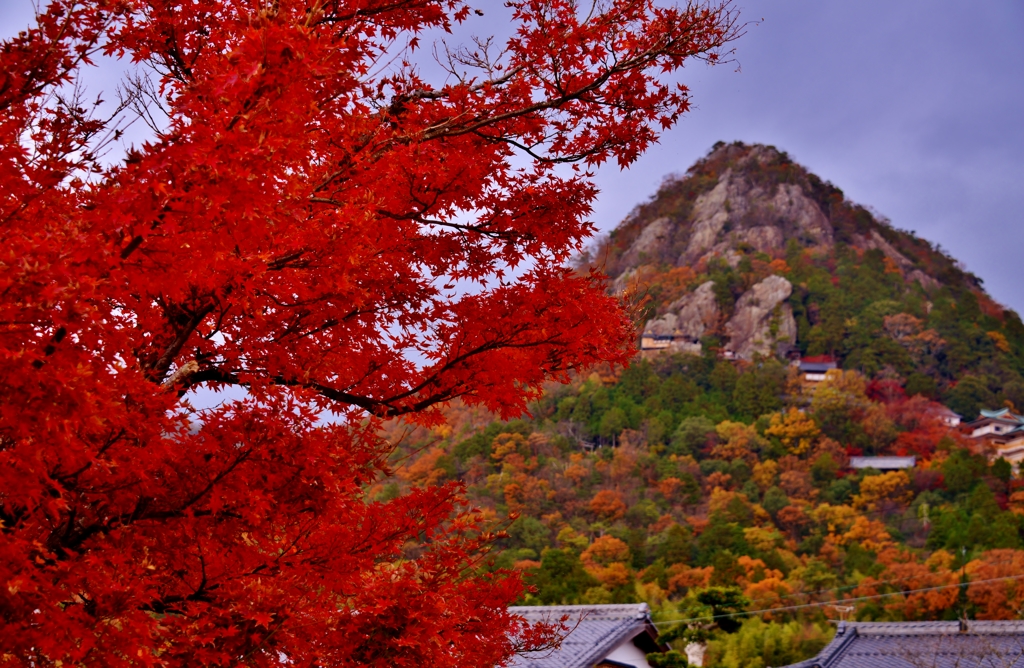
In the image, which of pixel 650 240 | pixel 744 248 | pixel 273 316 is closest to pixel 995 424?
pixel 744 248

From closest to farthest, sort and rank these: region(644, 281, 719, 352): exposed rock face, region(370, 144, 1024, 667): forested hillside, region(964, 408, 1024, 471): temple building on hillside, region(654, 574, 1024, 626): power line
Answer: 1. region(654, 574, 1024, 626): power line
2. region(370, 144, 1024, 667): forested hillside
3. region(964, 408, 1024, 471): temple building on hillside
4. region(644, 281, 719, 352): exposed rock face

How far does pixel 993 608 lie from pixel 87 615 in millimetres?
26697

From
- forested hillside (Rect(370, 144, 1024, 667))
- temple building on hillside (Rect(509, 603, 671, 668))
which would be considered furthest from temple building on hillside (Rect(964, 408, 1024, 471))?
temple building on hillside (Rect(509, 603, 671, 668))

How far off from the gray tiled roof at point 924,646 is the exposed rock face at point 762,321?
56140 millimetres

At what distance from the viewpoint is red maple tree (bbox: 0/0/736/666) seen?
2.71 m

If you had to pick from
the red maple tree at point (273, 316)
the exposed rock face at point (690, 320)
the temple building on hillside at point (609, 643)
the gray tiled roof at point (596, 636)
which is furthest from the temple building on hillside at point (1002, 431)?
the red maple tree at point (273, 316)

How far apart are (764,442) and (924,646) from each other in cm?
3750

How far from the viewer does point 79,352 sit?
2611 mm

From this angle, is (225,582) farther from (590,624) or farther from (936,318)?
(936,318)

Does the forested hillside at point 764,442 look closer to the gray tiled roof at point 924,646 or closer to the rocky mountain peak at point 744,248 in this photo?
the rocky mountain peak at point 744,248

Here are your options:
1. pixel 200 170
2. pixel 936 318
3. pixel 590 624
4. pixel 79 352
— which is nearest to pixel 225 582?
pixel 79 352

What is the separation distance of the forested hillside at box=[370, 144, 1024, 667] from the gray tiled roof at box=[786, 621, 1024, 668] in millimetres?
1302

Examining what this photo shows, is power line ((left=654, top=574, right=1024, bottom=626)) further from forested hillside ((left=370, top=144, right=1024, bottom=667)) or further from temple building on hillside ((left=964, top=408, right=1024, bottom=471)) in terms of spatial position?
temple building on hillside ((left=964, top=408, right=1024, bottom=471))

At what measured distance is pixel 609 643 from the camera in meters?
13.7
